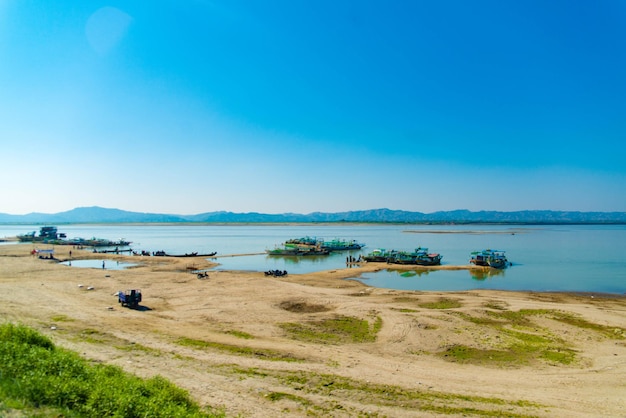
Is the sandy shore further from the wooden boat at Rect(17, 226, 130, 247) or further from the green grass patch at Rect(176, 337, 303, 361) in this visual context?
the wooden boat at Rect(17, 226, 130, 247)

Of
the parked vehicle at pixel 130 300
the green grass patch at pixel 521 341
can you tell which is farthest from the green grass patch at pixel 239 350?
the parked vehicle at pixel 130 300

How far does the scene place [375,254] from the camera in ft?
214

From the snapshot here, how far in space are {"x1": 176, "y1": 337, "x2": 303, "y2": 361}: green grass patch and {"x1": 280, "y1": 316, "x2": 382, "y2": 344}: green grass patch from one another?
329 centimetres

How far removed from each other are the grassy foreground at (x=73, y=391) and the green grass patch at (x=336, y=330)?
10.1 m

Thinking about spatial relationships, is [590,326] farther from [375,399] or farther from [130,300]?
[130,300]

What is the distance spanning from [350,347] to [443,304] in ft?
44.6

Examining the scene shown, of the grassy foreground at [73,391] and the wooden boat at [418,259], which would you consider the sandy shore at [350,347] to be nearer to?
the grassy foreground at [73,391]

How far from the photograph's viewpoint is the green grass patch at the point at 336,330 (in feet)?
64.7

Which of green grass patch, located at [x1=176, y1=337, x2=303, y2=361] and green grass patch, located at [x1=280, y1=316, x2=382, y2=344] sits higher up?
green grass patch, located at [x1=176, y1=337, x2=303, y2=361]

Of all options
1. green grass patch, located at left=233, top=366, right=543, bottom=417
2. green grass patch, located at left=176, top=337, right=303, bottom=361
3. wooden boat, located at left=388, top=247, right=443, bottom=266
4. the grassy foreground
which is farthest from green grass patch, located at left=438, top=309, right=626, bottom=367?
wooden boat, located at left=388, top=247, right=443, bottom=266

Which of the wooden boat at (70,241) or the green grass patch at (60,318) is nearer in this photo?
the green grass patch at (60,318)

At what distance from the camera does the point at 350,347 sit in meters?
18.3

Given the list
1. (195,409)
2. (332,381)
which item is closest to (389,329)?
(332,381)

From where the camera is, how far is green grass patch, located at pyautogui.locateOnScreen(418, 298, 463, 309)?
28.1 m
